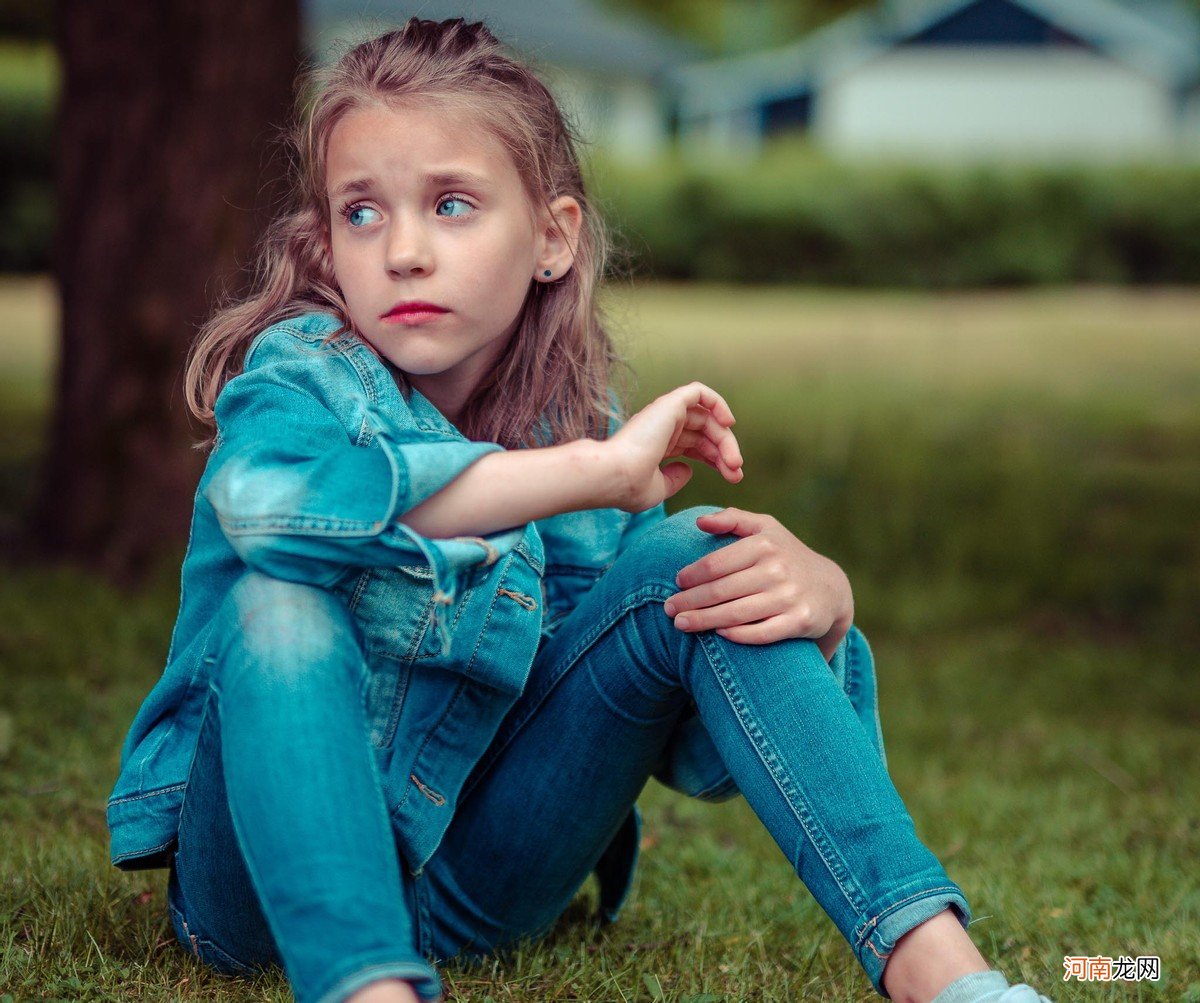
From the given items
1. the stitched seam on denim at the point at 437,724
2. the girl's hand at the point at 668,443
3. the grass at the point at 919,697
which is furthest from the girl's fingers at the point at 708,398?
the grass at the point at 919,697

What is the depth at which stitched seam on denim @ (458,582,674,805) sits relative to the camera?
1816 millimetres

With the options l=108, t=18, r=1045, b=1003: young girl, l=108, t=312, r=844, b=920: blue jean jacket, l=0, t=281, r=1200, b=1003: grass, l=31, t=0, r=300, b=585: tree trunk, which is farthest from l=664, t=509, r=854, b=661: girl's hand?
l=31, t=0, r=300, b=585: tree trunk

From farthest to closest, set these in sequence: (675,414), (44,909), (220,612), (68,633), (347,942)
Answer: (68,633)
(44,909)
(675,414)
(220,612)
(347,942)

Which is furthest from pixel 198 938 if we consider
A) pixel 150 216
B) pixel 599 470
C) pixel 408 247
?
pixel 150 216

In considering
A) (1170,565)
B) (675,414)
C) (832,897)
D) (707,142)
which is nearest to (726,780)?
(832,897)

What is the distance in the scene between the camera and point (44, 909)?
2.06 meters

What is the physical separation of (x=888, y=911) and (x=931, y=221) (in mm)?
17866

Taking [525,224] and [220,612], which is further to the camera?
[525,224]

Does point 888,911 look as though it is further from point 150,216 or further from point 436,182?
point 150,216

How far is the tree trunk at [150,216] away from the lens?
4500 mm

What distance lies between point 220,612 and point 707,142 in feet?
114

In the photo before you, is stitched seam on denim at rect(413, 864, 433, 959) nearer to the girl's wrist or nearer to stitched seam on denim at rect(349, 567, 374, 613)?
stitched seam on denim at rect(349, 567, 374, 613)

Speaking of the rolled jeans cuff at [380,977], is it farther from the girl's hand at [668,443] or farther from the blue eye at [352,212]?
the blue eye at [352,212]

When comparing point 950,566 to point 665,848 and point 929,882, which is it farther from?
point 929,882
